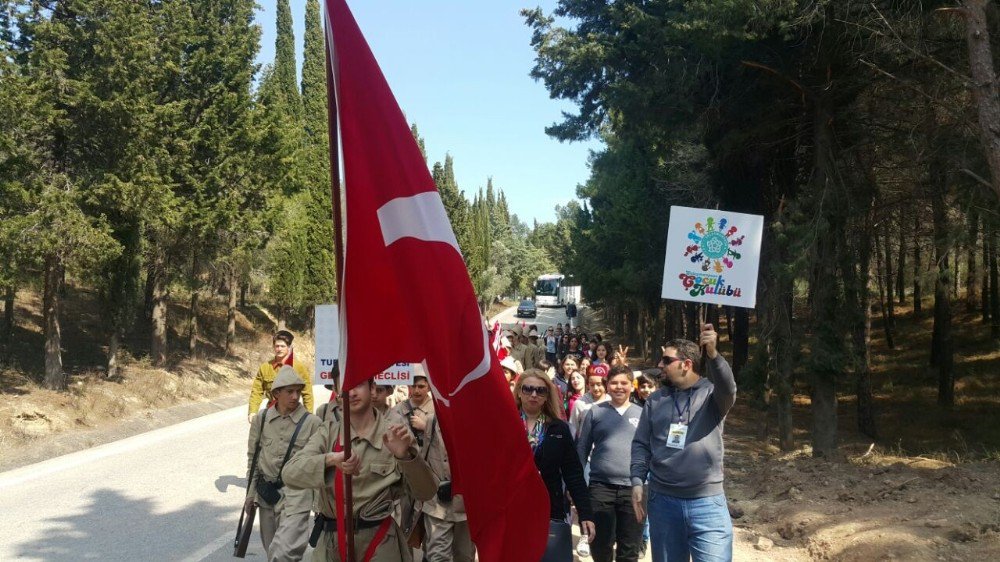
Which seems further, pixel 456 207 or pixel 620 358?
pixel 456 207

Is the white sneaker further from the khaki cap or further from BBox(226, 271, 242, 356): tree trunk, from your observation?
BBox(226, 271, 242, 356): tree trunk

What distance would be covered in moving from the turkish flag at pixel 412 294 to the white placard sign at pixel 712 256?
10.9ft

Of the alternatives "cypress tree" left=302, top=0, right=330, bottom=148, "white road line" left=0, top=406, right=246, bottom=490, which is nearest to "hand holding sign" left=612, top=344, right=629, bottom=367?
"white road line" left=0, top=406, right=246, bottom=490

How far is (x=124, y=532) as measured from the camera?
8.74m

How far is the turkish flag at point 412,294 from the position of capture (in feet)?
11.4

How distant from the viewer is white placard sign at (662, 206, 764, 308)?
662cm

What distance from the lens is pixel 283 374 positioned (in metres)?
6.02

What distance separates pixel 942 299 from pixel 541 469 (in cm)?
2080

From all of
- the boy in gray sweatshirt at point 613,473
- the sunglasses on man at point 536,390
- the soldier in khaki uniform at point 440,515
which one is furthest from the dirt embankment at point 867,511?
the sunglasses on man at point 536,390

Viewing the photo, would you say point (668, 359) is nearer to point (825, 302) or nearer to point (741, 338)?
point (825, 302)

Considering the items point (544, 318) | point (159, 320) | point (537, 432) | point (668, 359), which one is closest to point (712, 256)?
point (668, 359)

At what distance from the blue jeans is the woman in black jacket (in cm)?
51

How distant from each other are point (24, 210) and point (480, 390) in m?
17.6

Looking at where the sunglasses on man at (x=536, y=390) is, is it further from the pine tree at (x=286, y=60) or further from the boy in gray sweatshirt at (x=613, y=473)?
the pine tree at (x=286, y=60)
